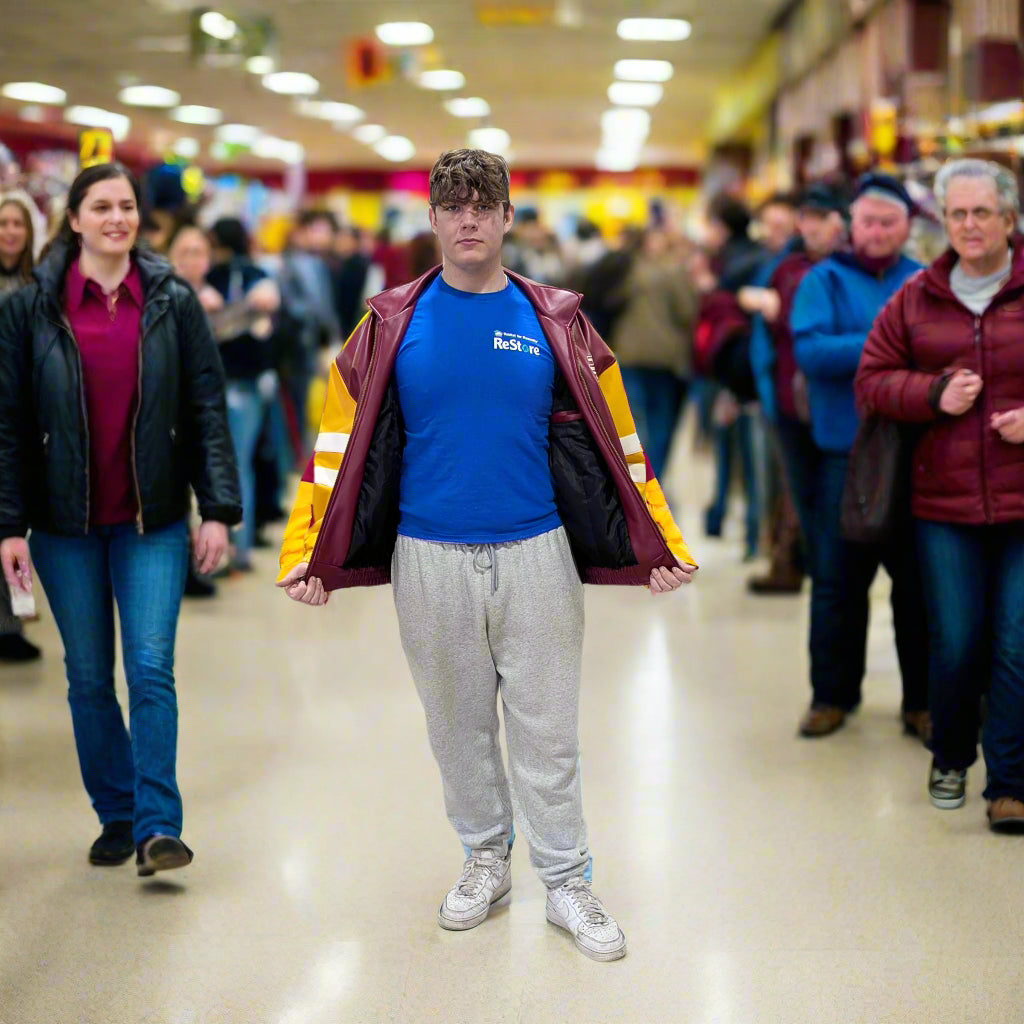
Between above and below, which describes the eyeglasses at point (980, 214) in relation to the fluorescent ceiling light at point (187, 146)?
below

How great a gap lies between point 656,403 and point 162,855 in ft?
17.6

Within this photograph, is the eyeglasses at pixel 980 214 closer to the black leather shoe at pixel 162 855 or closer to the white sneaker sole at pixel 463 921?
the white sneaker sole at pixel 463 921

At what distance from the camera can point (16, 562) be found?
10.5 ft

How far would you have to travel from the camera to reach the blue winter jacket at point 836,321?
13.8 feet

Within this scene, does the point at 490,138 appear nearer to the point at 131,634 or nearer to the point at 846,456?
the point at 846,456

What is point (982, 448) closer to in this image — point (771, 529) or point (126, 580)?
point (126, 580)

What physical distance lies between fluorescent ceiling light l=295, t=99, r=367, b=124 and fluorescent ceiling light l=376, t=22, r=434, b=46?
605cm

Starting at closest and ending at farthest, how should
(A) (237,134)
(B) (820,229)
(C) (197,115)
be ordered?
(B) (820,229), (C) (197,115), (A) (237,134)

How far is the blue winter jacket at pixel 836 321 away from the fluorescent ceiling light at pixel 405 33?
10981mm

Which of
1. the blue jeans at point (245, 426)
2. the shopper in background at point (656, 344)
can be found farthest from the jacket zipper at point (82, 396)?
the shopper in background at point (656, 344)

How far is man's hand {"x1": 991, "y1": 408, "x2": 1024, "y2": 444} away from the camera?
342 cm

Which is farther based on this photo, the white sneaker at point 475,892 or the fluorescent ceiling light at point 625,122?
the fluorescent ceiling light at point 625,122

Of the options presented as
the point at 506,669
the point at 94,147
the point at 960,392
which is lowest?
the point at 506,669

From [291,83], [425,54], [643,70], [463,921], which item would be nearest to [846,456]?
[463,921]
